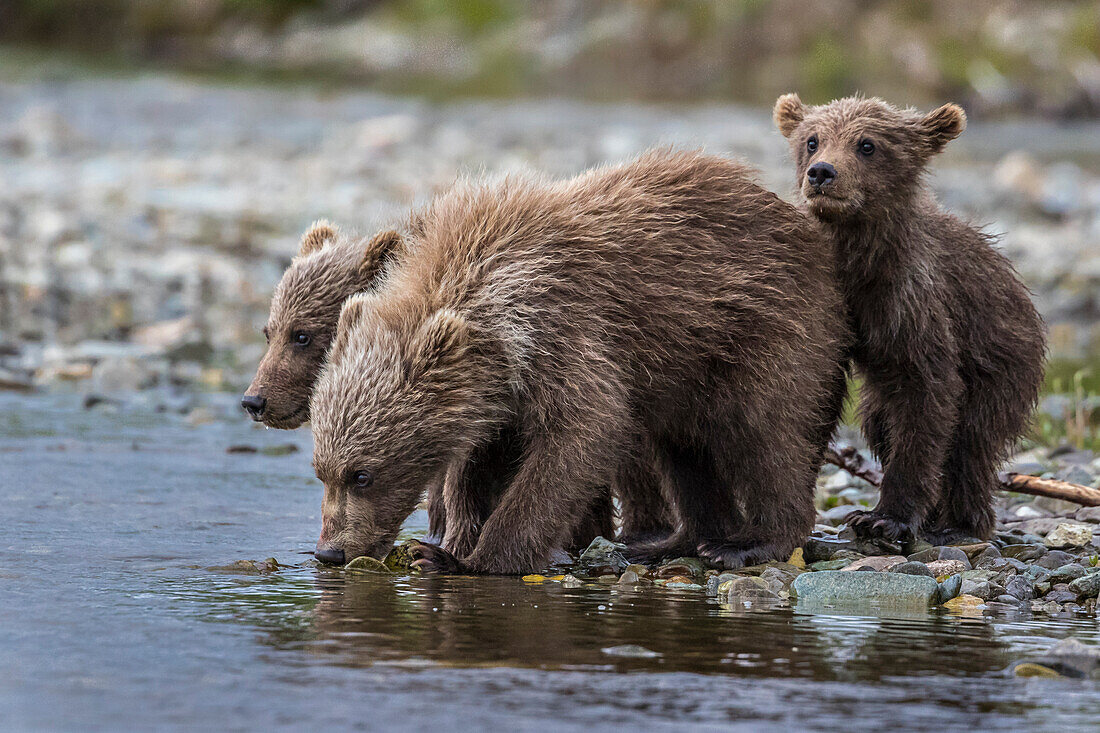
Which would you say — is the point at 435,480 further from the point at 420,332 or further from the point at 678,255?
the point at 678,255

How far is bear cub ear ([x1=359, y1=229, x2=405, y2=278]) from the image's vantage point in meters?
7.11

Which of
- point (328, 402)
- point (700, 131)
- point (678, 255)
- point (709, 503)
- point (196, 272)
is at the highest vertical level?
point (700, 131)

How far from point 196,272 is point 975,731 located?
1286 cm

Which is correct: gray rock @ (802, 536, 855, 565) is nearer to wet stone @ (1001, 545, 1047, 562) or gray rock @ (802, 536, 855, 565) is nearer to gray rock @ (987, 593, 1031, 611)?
wet stone @ (1001, 545, 1047, 562)

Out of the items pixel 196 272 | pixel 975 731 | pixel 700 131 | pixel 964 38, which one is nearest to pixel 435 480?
pixel 975 731

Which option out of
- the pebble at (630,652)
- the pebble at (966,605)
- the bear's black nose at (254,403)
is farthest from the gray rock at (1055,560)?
the bear's black nose at (254,403)

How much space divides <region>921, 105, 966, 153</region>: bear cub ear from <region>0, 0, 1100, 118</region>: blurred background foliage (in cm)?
2417

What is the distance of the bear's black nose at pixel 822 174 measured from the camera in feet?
21.7

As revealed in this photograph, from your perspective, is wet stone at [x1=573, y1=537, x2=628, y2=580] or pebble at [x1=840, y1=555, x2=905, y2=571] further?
wet stone at [x1=573, y1=537, x2=628, y2=580]

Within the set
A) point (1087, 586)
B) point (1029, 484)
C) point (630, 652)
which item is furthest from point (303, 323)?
point (1029, 484)

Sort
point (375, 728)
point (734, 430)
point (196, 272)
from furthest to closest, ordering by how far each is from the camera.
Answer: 1. point (196, 272)
2. point (734, 430)
3. point (375, 728)

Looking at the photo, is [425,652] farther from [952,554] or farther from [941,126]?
[941,126]

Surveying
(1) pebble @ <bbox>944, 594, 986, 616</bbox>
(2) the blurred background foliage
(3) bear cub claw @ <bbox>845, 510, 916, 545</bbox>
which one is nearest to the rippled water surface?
(1) pebble @ <bbox>944, 594, 986, 616</bbox>

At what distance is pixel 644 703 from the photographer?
12.7ft
